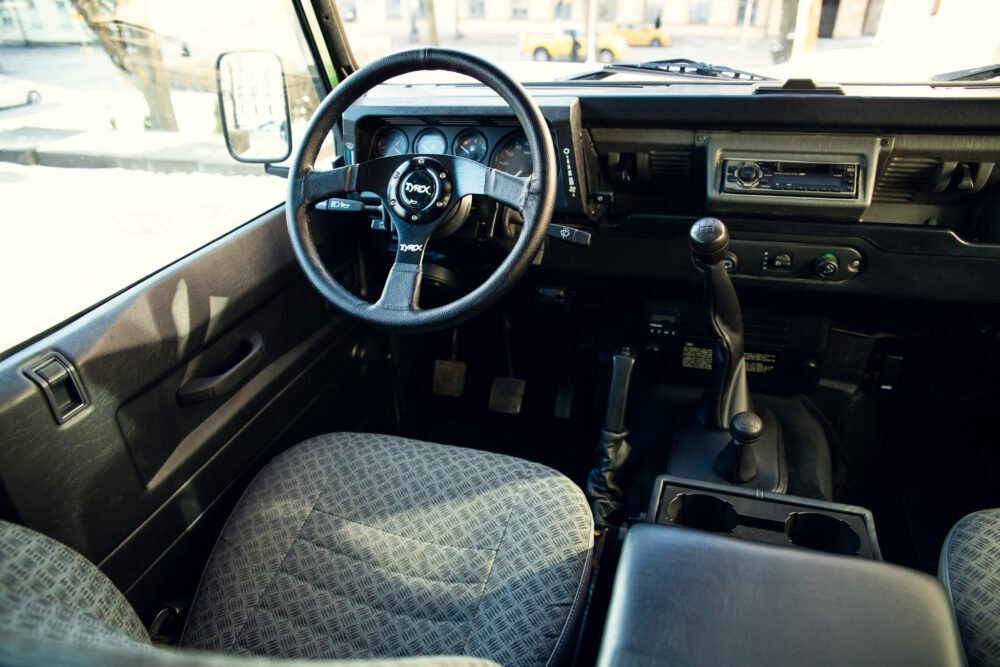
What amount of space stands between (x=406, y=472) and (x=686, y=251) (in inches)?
37.1

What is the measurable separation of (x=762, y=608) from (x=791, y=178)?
3.57 feet

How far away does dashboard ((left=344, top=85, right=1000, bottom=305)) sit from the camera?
1521mm

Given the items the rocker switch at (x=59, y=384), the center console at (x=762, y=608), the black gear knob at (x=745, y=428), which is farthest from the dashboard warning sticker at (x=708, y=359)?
the rocker switch at (x=59, y=384)

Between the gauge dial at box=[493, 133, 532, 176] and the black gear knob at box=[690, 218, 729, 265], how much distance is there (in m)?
0.45

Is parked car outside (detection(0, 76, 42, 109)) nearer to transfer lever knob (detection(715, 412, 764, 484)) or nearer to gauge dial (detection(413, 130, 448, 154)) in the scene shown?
gauge dial (detection(413, 130, 448, 154))

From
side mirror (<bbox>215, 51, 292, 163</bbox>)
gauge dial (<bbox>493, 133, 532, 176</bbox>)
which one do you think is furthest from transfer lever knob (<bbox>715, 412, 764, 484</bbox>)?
side mirror (<bbox>215, 51, 292, 163</bbox>)

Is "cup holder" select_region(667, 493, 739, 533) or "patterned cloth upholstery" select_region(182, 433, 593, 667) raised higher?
"patterned cloth upholstery" select_region(182, 433, 593, 667)

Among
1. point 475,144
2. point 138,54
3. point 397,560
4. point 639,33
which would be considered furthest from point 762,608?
point 639,33

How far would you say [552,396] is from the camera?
2496 millimetres

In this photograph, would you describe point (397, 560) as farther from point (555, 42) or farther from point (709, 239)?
point (555, 42)

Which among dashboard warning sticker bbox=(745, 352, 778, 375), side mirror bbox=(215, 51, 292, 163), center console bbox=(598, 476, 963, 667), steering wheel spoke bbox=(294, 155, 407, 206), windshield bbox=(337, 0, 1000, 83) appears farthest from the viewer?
dashboard warning sticker bbox=(745, 352, 778, 375)

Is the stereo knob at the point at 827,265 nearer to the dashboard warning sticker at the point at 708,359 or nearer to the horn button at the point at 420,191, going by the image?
the dashboard warning sticker at the point at 708,359

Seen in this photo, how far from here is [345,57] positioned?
2076mm

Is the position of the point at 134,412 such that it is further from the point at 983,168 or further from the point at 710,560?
the point at 983,168
